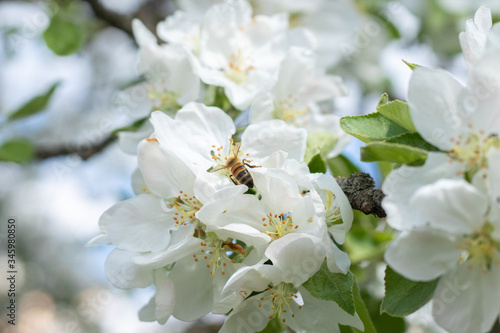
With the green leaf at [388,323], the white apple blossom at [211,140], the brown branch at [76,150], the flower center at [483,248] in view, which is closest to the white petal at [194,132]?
the white apple blossom at [211,140]

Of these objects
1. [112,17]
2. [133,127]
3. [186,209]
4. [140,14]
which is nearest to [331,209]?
[186,209]

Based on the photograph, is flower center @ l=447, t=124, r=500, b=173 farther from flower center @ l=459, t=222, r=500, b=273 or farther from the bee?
the bee

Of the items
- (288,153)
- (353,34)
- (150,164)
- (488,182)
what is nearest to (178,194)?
(150,164)

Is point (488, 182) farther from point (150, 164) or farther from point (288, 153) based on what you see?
point (150, 164)

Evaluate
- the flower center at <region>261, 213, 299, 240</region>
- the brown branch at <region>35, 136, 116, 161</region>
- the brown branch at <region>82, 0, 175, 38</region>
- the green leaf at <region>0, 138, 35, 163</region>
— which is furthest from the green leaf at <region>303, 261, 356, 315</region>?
the brown branch at <region>82, 0, 175, 38</region>

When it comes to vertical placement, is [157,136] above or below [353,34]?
above

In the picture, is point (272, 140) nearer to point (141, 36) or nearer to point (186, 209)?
point (186, 209)
